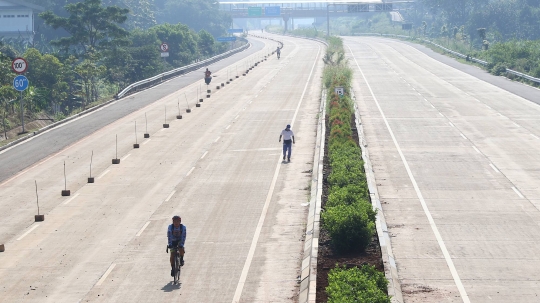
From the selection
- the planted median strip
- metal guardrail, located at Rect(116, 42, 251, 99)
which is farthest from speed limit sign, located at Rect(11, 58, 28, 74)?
the planted median strip

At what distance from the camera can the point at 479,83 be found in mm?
64812

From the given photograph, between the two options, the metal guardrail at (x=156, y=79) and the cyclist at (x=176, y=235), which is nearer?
the cyclist at (x=176, y=235)

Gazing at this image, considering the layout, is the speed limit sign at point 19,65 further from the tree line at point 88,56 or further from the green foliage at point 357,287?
Answer: the green foliage at point 357,287

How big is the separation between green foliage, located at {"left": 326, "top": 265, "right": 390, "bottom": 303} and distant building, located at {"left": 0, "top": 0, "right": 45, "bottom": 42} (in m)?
101

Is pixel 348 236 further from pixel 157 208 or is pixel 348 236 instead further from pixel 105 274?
pixel 157 208

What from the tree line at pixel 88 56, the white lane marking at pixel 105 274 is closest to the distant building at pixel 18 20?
the tree line at pixel 88 56

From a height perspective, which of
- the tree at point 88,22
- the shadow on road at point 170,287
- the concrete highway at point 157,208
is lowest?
the concrete highway at point 157,208

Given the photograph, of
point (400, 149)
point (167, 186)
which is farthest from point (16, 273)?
point (400, 149)

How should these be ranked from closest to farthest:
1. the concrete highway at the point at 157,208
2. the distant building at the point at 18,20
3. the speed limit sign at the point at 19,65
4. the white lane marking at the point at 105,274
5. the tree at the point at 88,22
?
the concrete highway at the point at 157,208 < the white lane marking at the point at 105,274 < the speed limit sign at the point at 19,65 < the tree at the point at 88,22 < the distant building at the point at 18,20

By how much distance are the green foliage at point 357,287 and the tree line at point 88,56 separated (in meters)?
34.5

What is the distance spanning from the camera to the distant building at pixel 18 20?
110m

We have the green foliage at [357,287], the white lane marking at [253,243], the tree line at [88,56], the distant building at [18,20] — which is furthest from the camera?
the distant building at [18,20]

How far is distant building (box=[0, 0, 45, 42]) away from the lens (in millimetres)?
109562

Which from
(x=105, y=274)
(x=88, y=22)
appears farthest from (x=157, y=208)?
(x=88, y=22)
